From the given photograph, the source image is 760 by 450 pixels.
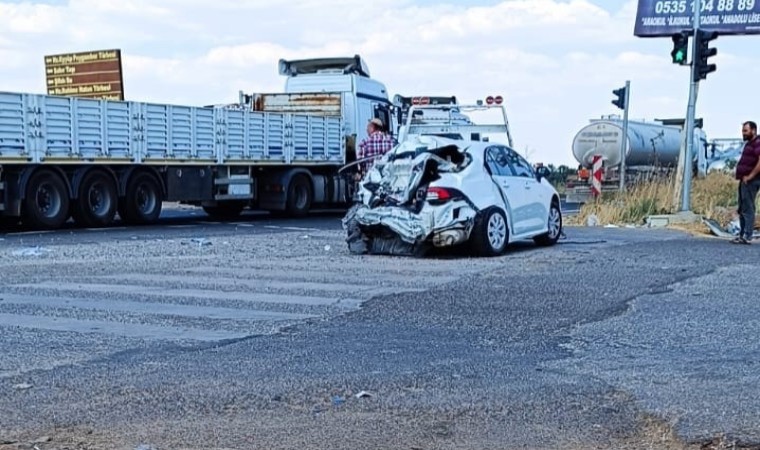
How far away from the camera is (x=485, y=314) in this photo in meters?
9.10

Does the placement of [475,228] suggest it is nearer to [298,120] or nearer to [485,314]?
[485,314]

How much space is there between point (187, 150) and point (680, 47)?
417 inches

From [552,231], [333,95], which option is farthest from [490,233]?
[333,95]

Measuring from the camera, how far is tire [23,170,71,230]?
63.5 ft

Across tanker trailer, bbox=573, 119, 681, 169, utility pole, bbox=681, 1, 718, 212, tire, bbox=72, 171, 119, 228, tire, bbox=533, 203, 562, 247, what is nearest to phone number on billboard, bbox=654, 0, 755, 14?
utility pole, bbox=681, 1, 718, 212

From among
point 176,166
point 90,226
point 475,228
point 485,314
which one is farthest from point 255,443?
point 176,166

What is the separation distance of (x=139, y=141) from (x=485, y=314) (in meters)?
13.9

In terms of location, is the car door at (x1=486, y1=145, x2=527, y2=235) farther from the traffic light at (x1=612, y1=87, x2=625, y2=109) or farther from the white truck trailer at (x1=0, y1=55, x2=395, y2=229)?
the traffic light at (x1=612, y1=87, x2=625, y2=109)

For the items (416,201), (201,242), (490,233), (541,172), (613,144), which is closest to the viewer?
(416,201)

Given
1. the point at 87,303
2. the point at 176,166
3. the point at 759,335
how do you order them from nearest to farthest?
the point at 759,335 < the point at 87,303 < the point at 176,166

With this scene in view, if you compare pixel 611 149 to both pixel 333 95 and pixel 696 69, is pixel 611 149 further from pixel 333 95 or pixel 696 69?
pixel 696 69

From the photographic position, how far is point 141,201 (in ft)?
72.1

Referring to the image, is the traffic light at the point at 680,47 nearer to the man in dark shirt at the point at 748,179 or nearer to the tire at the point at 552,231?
the man in dark shirt at the point at 748,179

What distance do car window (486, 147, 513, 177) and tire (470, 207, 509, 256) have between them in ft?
2.10
